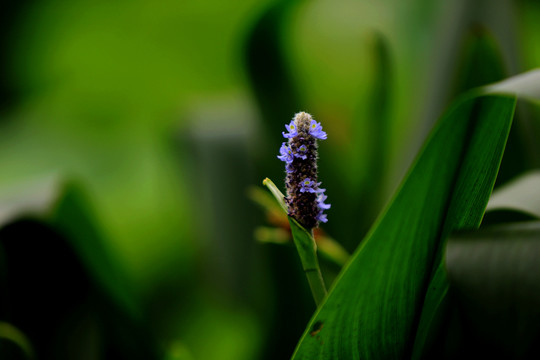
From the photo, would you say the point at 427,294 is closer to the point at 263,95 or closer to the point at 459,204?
the point at 459,204

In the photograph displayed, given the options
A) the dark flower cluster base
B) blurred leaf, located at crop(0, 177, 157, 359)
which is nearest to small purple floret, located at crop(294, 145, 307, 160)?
the dark flower cluster base

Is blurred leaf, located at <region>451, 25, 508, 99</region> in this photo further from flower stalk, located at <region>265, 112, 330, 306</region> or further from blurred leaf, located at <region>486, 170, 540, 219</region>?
flower stalk, located at <region>265, 112, 330, 306</region>

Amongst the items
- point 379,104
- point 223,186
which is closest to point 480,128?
point 379,104

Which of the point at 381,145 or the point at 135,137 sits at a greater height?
the point at 135,137

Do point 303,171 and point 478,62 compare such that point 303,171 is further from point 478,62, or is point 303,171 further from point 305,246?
point 478,62

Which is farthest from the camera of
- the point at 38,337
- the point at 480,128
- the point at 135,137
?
the point at 135,137

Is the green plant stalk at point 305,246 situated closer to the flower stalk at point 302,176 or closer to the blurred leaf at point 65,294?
the flower stalk at point 302,176
